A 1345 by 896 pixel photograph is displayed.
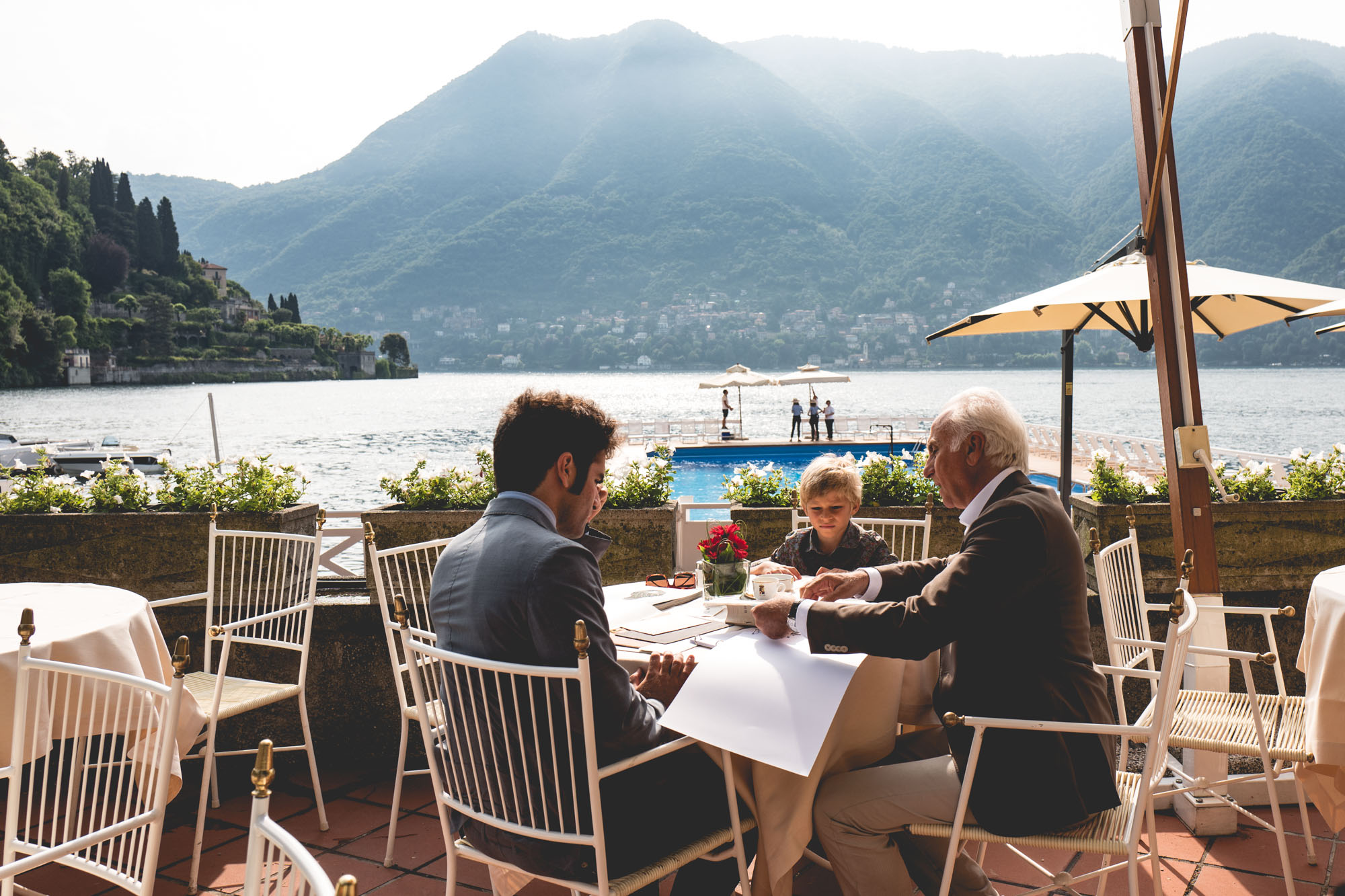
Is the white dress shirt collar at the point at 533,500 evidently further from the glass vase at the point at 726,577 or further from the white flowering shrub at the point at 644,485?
the white flowering shrub at the point at 644,485

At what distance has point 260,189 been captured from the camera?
13762 cm

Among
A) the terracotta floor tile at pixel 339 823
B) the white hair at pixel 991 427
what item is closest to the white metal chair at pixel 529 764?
the white hair at pixel 991 427

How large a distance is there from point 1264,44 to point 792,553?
15407 cm

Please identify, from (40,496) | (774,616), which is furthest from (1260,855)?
(40,496)

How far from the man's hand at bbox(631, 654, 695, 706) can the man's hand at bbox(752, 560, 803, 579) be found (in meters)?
0.40

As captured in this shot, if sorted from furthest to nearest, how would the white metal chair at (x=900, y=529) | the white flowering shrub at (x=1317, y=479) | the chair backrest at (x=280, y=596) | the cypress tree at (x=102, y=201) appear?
the cypress tree at (x=102, y=201) < the white flowering shrub at (x=1317, y=479) < the white metal chair at (x=900, y=529) < the chair backrest at (x=280, y=596)

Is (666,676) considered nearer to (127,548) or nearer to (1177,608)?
(1177,608)

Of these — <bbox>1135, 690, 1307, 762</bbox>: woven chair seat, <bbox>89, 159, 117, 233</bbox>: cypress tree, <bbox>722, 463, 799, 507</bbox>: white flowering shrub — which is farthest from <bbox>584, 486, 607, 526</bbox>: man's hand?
<bbox>89, 159, 117, 233</bbox>: cypress tree

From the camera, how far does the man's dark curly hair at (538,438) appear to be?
5.69 ft

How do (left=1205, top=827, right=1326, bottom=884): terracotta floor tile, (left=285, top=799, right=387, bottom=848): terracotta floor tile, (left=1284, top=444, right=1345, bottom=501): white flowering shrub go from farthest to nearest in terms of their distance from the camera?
(left=1284, top=444, right=1345, bottom=501): white flowering shrub < (left=285, top=799, right=387, bottom=848): terracotta floor tile < (left=1205, top=827, right=1326, bottom=884): terracotta floor tile

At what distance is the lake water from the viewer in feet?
158

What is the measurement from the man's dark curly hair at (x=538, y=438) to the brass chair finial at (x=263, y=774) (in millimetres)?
883

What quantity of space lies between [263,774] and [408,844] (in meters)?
2.06

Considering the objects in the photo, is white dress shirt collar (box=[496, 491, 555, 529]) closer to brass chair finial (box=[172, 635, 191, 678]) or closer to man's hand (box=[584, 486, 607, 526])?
man's hand (box=[584, 486, 607, 526])
